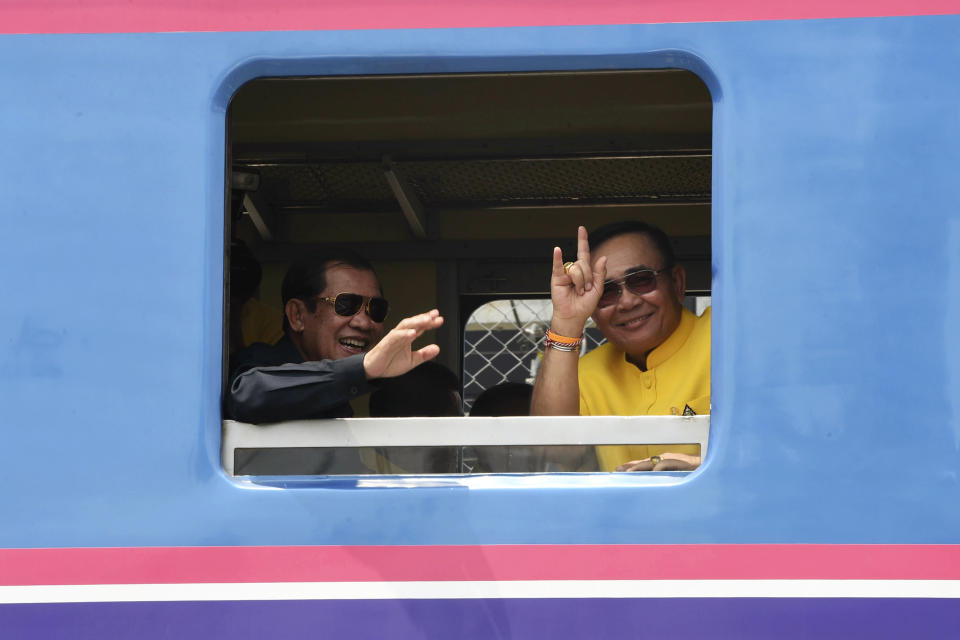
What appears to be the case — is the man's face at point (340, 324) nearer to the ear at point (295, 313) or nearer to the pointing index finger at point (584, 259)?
the ear at point (295, 313)

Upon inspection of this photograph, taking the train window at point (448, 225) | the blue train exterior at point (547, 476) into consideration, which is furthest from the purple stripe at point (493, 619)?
the train window at point (448, 225)

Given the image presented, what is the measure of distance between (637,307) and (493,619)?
2.99ft

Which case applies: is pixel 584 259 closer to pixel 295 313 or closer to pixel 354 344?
pixel 354 344

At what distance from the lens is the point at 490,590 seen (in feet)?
5.16

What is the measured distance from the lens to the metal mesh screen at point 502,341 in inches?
132

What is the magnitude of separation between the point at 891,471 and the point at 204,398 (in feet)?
3.61

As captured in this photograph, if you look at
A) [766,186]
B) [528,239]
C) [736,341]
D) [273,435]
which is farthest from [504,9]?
[528,239]

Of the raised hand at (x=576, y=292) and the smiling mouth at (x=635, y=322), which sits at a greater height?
the raised hand at (x=576, y=292)

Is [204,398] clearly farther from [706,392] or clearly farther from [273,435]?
[706,392]

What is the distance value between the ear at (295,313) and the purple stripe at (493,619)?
3.31 ft

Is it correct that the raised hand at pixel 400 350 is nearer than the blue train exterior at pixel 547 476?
No

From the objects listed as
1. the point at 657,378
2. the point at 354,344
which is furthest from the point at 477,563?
the point at 354,344

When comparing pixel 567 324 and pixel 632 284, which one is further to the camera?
pixel 632 284

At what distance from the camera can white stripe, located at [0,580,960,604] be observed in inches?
60.9
